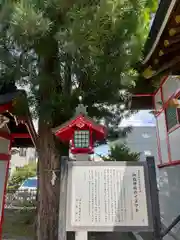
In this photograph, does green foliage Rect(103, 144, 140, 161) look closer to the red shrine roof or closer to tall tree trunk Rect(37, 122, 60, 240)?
tall tree trunk Rect(37, 122, 60, 240)

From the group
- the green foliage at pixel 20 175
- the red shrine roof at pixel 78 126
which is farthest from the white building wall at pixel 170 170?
the green foliage at pixel 20 175

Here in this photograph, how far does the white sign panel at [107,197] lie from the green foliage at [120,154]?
399cm

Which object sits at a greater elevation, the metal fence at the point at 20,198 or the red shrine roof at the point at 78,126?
the red shrine roof at the point at 78,126

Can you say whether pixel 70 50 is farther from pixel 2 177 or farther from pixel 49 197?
pixel 2 177

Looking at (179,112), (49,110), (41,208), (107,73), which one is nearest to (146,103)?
(179,112)

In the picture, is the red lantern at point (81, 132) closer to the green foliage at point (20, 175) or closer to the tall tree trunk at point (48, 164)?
the tall tree trunk at point (48, 164)

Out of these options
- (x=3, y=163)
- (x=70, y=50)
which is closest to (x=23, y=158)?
(x=3, y=163)

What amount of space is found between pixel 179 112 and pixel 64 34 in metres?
2.44

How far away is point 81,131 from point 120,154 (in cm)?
392

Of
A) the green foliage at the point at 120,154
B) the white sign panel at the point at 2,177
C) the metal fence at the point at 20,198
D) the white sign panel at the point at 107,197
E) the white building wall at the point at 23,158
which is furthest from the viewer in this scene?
the white building wall at the point at 23,158

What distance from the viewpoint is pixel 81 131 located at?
3.02 metres

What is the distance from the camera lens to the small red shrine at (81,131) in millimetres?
2922

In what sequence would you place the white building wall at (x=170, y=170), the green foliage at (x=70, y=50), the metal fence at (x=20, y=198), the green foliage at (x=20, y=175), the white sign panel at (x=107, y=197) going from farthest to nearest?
the green foliage at (x=20, y=175)
the metal fence at (x=20, y=198)
the white building wall at (x=170, y=170)
the green foliage at (x=70, y=50)
the white sign panel at (x=107, y=197)

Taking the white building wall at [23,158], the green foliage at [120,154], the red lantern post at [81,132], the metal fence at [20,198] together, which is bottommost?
the metal fence at [20,198]
